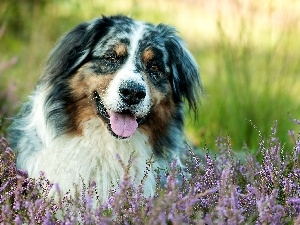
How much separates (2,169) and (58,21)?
6891 millimetres

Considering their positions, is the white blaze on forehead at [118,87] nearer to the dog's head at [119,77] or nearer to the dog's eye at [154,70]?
the dog's head at [119,77]

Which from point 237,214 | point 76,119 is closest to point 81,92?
point 76,119

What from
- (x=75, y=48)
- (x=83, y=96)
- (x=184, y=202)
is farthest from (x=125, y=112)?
(x=184, y=202)

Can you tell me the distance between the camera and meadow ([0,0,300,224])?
305cm

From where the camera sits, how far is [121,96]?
4.34 metres

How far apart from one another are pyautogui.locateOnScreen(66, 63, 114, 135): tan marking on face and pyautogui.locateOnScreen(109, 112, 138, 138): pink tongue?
17 centimetres

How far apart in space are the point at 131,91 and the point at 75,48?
0.78 meters

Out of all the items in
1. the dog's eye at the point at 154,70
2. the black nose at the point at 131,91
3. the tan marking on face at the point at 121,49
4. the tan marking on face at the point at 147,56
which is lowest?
the dog's eye at the point at 154,70

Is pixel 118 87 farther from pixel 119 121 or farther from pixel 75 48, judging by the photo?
pixel 75 48

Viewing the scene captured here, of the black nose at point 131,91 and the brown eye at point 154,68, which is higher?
the black nose at point 131,91

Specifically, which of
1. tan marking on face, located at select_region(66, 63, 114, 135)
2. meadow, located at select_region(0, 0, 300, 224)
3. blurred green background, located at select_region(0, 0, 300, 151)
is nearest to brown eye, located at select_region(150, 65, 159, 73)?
tan marking on face, located at select_region(66, 63, 114, 135)

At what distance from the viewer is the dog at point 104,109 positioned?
14.8ft

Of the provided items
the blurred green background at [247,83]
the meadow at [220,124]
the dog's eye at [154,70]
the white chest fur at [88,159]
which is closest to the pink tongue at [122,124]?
the white chest fur at [88,159]

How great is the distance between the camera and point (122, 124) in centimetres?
449
